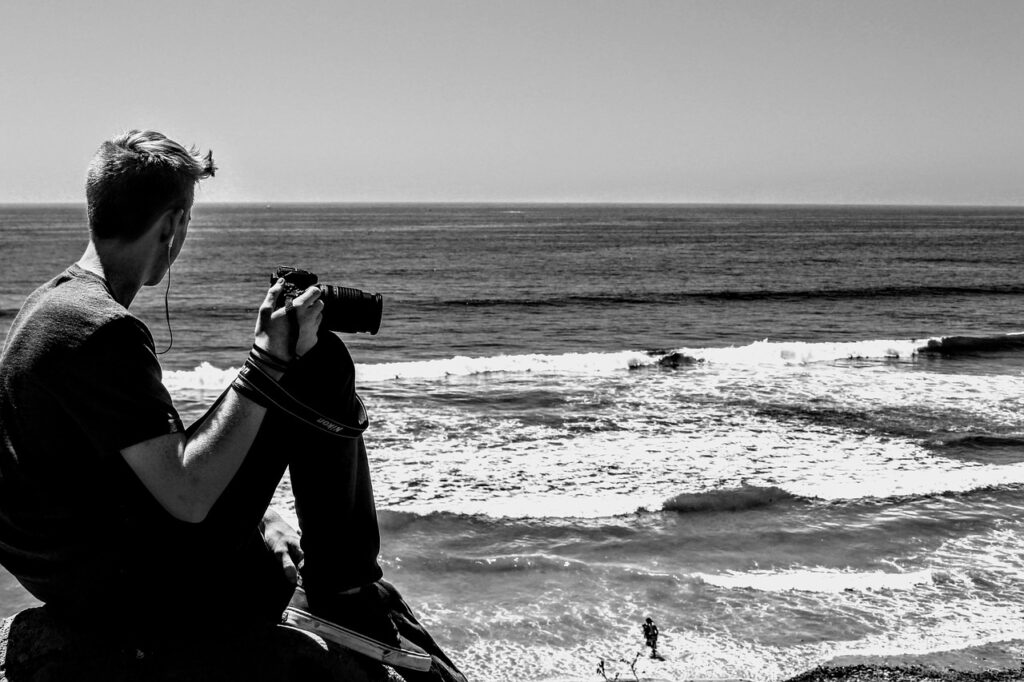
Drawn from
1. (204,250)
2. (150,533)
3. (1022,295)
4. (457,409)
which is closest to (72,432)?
(150,533)

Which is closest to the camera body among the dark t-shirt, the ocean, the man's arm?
the man's arm

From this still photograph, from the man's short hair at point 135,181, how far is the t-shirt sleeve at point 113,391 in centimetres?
30

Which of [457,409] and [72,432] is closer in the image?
[72,432]

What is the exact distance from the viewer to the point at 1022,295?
114ft

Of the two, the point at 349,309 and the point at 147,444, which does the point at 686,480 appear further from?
the point at 147,444

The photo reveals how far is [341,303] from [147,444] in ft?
2.10

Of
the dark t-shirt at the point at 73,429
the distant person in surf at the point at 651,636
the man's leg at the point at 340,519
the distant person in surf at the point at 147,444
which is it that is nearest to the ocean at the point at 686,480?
the distant person in surf at the point at 651,636

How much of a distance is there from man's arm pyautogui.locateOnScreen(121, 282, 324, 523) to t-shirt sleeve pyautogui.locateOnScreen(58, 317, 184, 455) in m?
0.04

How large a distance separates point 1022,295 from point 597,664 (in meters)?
35.3

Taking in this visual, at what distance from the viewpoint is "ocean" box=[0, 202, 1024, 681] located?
6.18m

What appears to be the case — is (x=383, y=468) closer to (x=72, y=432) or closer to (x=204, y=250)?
(x=72, y=432)

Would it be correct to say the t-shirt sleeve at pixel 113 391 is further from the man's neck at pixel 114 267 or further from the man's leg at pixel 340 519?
the man's leg at pixel 340 519

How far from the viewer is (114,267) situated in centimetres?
209

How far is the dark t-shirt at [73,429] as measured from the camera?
1.85 meters
